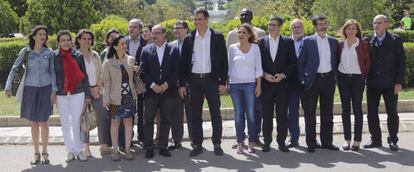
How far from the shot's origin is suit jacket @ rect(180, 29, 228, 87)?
7.42m

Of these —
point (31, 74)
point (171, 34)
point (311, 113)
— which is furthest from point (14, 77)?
point (171, 34)

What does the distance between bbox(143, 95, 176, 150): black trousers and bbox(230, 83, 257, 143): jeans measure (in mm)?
844

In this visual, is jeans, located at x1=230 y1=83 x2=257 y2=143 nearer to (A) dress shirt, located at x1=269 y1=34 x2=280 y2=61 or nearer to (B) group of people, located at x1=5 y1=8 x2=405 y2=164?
(B) group of people, located at x1=5 y1=8 x2=405 y2=164

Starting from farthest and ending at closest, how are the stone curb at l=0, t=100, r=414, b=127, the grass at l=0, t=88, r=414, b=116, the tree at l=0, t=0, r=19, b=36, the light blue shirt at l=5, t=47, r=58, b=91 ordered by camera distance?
the tree at l=0, t=0, r=19, b=36 < the grass at l=0, t=88, r=414, b=116 < the stone curb at l=0, t=100, r=414, b=127 < the light blue shirt at l=5, t=47, r=58, b=91

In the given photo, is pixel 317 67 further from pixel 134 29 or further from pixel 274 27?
pixel 134 29

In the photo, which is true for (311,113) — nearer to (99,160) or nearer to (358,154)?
(358,154)

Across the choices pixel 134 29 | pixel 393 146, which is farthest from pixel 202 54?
pixel 393 146

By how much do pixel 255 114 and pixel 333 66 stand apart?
1.26 metres

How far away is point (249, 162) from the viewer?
7125 mm

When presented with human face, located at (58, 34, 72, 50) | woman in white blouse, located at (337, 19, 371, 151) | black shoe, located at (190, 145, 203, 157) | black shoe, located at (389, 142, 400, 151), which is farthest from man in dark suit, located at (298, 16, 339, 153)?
human face, located at (58, 34, 72, 50)

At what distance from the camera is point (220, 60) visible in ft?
24.4

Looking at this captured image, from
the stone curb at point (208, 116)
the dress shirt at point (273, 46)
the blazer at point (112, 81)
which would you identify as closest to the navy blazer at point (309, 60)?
the dress shirt at point (273, 46)

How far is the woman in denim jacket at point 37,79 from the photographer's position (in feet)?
23.7

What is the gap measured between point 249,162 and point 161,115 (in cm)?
139
